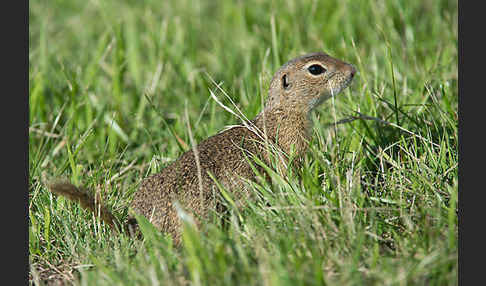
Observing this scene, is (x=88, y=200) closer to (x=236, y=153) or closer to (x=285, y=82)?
(x=236, y=153)

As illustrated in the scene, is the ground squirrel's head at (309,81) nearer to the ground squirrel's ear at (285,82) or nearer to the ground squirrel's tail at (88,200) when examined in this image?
the ground squirrel's ear at (285,82)

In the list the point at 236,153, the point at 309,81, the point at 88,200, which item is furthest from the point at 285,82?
the point at 88,200

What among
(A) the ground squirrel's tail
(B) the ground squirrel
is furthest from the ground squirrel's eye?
(A) the ground squirrel's tail

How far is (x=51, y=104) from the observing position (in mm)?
4871

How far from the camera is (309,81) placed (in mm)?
3742

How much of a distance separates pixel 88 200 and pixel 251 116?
155 cm

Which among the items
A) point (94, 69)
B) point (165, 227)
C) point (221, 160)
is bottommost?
point (165, 227)

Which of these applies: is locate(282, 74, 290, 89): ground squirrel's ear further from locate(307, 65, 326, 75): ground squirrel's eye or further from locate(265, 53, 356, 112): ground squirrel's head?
locate(307, 65, 326, 75): ground squirrel's eye

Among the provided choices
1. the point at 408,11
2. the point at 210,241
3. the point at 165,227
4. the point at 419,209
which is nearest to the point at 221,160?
the point at 165,227

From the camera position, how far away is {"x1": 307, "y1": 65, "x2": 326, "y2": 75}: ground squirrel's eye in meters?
3.71

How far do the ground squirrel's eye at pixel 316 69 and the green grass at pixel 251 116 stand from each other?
36cm

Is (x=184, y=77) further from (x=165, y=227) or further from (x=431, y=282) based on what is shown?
(x=431, y=282)

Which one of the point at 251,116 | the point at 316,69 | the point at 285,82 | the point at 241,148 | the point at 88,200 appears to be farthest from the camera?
the point at 251,116

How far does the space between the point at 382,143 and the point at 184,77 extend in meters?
2.01
